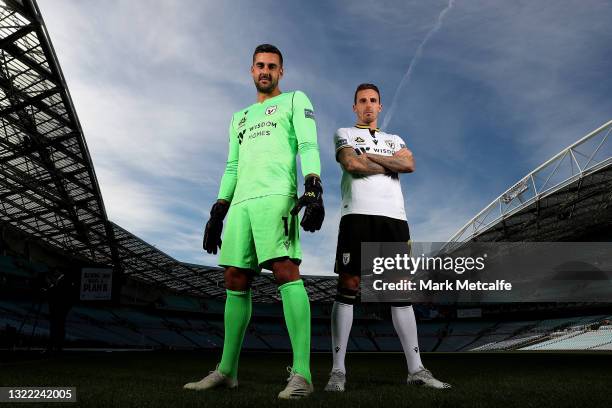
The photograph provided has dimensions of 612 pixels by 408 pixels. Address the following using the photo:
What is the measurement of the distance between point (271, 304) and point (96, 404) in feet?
173

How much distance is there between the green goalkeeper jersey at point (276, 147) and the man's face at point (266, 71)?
13 cm

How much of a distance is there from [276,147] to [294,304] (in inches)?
44.7

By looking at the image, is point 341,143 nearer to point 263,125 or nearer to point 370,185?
point 370,185

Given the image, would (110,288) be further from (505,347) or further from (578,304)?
(578,304)

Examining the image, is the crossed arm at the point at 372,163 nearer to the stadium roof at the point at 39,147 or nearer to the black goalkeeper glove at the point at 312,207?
the black goalkeeper glove at the point at 312,207

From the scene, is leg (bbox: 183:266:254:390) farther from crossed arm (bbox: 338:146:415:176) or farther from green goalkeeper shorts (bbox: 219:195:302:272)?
crossed arm (bbox: 338:146:415:176)

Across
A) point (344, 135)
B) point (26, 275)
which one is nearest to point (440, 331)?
point (26, 275)

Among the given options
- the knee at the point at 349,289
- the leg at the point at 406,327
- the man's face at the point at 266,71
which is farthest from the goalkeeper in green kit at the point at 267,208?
the leg at the point at 406,327

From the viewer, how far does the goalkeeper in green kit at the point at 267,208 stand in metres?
3.43

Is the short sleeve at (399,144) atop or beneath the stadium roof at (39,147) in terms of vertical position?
beneath

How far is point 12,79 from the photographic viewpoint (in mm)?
17906

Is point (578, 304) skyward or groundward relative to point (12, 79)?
groundward

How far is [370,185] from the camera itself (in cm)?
425

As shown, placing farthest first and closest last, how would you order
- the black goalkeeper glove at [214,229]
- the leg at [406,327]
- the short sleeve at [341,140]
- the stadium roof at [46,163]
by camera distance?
the stadium roof at [46,163] < the short sleeve at [341,140] < the leg at [406,327] < the black goalkeeper glove at [214,229]
